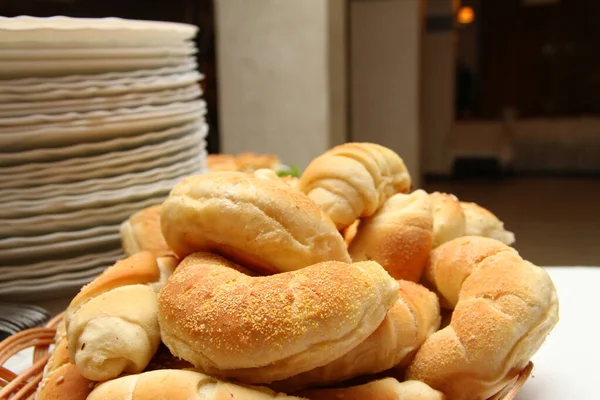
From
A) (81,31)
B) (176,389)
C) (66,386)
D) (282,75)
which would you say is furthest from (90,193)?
(282,75)

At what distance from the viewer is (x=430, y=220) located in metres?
0.75

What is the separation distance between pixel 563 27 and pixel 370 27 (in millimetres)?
3863

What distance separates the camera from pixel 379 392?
55 cm

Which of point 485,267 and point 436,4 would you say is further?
point 436,4

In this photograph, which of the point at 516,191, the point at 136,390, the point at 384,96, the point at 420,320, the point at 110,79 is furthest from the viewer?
the point at 516,191

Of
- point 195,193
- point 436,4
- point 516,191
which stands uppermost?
point 436,4

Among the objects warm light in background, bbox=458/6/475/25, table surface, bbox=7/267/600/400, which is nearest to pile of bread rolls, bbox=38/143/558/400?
table surface, bbox=7/267/600/400

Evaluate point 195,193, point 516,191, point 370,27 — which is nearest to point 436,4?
point 370,27

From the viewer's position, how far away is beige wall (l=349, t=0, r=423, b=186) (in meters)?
4.58

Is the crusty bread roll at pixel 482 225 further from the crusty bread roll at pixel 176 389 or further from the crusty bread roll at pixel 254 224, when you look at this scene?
the crusty bread roll at pixel 176 389

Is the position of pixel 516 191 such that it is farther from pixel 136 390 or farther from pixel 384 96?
pixel 136 390

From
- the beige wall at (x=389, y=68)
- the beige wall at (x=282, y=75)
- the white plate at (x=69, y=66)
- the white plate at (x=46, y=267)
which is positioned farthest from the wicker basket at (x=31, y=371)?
the beige wall at (x=389, y=68)

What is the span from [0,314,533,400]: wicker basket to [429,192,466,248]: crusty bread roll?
22 centimetres

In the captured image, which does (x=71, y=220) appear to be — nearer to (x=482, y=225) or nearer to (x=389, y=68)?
(x=482, y=225)
